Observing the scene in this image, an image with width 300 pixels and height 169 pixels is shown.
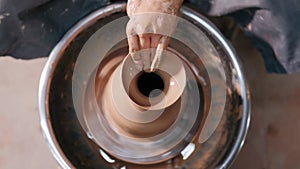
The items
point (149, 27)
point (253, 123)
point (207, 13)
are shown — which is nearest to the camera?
point (149, 27)

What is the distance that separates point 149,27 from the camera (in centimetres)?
98

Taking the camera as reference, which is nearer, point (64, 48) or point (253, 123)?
point (64, 48)

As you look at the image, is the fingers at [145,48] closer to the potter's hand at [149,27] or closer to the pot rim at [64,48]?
the potter's hand at [149,27]

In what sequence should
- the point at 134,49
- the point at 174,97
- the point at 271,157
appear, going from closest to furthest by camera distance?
the point at 134,49, the point at 174,97, the point at 271,157

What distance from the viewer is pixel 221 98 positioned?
1.31 metres

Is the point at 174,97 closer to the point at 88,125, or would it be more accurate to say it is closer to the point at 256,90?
the point at 88,125

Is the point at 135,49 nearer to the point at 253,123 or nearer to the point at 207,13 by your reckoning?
the point at 207,13

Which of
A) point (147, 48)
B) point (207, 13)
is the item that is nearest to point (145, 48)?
point (147, 48)

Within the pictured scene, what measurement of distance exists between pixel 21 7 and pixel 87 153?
359mm

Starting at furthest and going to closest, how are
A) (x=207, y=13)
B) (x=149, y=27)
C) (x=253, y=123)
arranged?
(x=253, y=123) → (x=207, y=13) → (x=149, y=27)

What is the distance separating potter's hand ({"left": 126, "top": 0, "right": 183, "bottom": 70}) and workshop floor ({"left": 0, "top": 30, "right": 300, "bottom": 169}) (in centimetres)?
47

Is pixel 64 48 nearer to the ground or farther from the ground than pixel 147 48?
nearer to the ground

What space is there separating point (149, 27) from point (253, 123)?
0.55 m

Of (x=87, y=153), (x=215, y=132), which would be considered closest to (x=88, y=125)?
(x=87, y=153)
